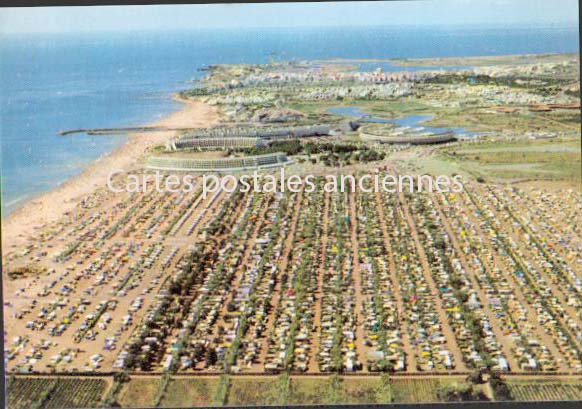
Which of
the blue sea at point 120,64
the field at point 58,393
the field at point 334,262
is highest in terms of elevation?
the blue sea at point 120,64

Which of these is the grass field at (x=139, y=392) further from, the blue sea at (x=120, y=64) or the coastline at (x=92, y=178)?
the blue sea at (x=120, y=64)

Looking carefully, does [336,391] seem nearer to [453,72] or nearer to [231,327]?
[231,327]

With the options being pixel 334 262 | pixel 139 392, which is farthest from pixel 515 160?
pixel 139 392

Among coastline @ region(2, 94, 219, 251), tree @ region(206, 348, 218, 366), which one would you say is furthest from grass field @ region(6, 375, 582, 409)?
coastline @ region(2, 94, 219, 251)

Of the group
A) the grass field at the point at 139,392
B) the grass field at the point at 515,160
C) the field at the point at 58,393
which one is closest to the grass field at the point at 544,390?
the grass field at the point at 515,160

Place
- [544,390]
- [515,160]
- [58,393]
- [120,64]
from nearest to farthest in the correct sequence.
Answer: [544,390] → [58,393] → [120,64] → [515,160]

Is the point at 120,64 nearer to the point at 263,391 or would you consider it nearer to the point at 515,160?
the point at 263,391

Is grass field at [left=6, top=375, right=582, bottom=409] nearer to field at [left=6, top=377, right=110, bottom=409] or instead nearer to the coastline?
field at [left=6, top=377, right=110, bottom=409]
